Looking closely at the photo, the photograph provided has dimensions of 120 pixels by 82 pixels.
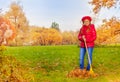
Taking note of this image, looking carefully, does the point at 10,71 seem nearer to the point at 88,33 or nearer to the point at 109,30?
the point at 88,33

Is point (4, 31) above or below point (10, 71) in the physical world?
above

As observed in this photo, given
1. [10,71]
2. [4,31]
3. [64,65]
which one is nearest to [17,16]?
[4,31]

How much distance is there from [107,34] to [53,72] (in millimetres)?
4866

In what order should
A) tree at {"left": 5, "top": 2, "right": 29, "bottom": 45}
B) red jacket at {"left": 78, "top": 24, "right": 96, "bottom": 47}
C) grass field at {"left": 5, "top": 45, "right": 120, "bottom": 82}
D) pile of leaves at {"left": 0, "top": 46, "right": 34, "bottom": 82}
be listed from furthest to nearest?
1. tree at {"left": 5, "top": 2, "right": 29, "bottom": 45}
2. red jacket at {"left": 78, "top": 24, "right": 96, "bottom": 47}
3. grass field at {"left": 5, "top": 45, "right": 120, "bottom": 82}
4. pile of leaves at {"left": 0, "top": 46, "right": 34, "bottom": 82}

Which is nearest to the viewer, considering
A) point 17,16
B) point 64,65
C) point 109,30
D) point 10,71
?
point 10,71

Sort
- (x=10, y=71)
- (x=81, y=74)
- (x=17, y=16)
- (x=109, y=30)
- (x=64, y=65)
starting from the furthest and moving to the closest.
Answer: (x=17, y=16)
(x=109, y=30)
(x=64, y=65)
(x=81, y=74)
(x=10, y=71)

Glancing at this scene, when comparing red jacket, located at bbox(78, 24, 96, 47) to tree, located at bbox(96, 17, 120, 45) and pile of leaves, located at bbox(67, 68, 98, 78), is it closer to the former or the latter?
pile of leaves, located at bbox(67, 68, 98, 78)

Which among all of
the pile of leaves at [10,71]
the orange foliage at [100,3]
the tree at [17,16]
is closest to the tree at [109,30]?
the orange foliage at [100,3]

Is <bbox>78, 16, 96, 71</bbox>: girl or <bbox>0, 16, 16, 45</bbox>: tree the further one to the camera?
<bbox>78, 16, 96, 71</bbox>: girl

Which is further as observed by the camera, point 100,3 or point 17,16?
point 17,16

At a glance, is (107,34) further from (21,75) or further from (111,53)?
(21,75)

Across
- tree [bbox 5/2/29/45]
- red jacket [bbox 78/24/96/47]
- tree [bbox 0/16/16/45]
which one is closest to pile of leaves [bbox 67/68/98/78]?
red jacket [bbox 78/24/96/47]

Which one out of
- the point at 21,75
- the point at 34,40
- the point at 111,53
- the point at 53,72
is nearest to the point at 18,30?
the point at 34,40

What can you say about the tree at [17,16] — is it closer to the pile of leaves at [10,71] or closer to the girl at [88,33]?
the girl at [88,33]
